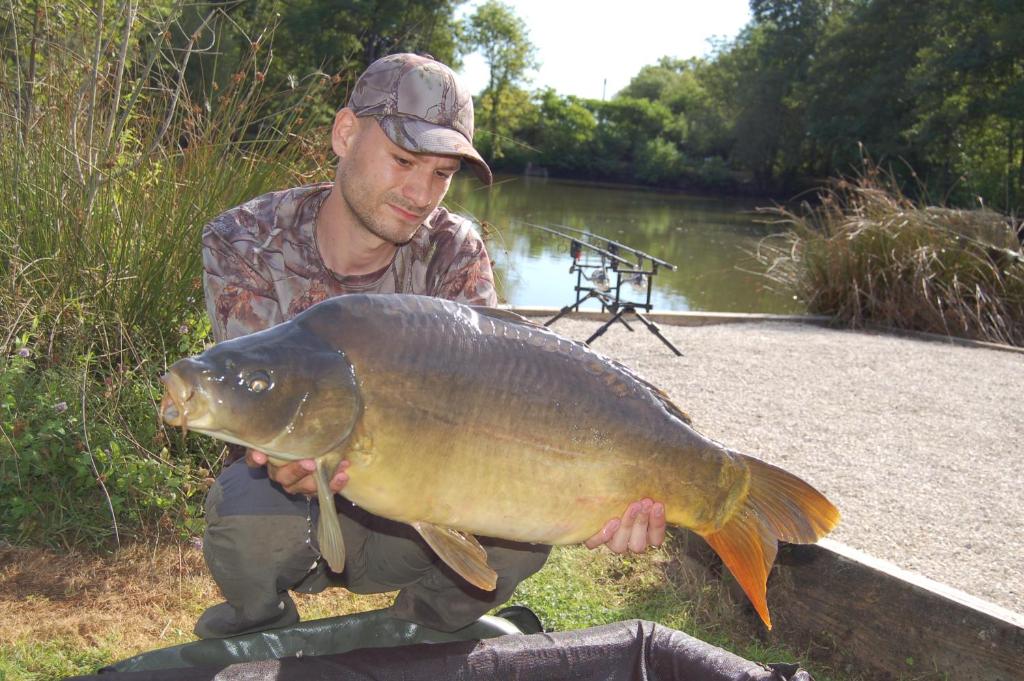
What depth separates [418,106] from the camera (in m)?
1.85

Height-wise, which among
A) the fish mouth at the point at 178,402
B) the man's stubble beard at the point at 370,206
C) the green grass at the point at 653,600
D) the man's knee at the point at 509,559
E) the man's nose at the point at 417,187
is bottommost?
the green grass at the point at 653,600

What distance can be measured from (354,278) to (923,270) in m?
5.67

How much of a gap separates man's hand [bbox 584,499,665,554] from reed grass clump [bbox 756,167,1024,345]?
578 centimetres

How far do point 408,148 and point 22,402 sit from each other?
1393 millimetres

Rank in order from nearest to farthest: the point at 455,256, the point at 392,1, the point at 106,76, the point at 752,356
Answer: the point at 455,256, the point at 106,76, the point at 752,356, the point at 392,1

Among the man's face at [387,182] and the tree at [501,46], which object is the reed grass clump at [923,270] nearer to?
the man's face at [387,182]

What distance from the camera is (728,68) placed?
149ft

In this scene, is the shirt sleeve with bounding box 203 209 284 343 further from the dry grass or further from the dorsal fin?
the dry grass

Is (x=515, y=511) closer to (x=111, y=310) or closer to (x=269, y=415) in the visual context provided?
Answer: (x=269, y=415)

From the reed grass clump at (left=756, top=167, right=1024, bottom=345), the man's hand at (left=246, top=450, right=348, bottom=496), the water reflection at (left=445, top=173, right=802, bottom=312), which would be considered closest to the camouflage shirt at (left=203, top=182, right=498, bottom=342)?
the man's hand at (left=246, top=450, right=348, bottom=496)

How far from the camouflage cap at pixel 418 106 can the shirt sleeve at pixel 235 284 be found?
1.20 feet

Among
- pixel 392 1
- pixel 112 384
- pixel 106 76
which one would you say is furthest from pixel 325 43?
pixel 112 384

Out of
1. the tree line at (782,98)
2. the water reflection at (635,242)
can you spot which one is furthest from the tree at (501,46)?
the water reflection at (635,242)

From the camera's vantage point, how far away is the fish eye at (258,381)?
1267 millimetres
